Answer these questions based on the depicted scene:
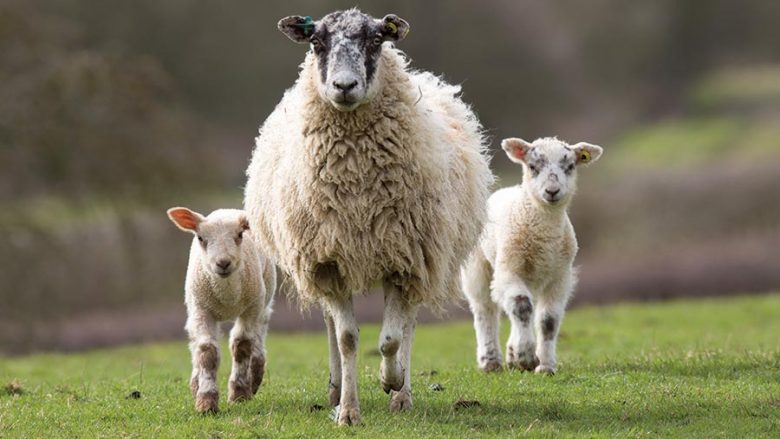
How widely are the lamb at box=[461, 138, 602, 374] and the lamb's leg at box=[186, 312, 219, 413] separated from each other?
2675 millimetres

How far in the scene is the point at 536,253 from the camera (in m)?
10.8

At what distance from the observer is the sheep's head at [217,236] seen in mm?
8867

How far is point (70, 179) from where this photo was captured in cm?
2392

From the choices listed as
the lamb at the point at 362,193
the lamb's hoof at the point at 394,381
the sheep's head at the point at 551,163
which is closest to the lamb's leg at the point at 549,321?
the sheep's head at the point at 551,163

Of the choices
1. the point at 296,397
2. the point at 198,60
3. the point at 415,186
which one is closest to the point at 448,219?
the point at 415,186

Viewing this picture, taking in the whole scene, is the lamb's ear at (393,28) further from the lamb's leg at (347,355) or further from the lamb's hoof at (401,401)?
the lamb's hoof at (401,401)

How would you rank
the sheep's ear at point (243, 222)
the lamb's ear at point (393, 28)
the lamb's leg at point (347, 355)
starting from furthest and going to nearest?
the sheep's ear at point (243, 222), the lamb's ear at point (393, 28), the lamb's leg at point (347, 355)

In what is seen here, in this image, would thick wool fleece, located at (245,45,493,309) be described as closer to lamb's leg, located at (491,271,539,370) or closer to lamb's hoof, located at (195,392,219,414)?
lamb's hoof, located at (195,392,219,414)

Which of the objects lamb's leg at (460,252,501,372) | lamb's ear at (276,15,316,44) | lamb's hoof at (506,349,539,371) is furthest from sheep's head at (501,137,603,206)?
lamb's ear at (276,15,316,44)

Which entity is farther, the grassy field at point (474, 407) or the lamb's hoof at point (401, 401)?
the lamb's hoof at point (401, 401)

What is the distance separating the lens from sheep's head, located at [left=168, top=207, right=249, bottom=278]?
8.87 meters

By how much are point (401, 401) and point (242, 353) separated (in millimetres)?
1387

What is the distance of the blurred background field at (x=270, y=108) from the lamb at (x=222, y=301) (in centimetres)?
1325

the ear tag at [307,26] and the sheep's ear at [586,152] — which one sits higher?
the ear tag at [307,26]
